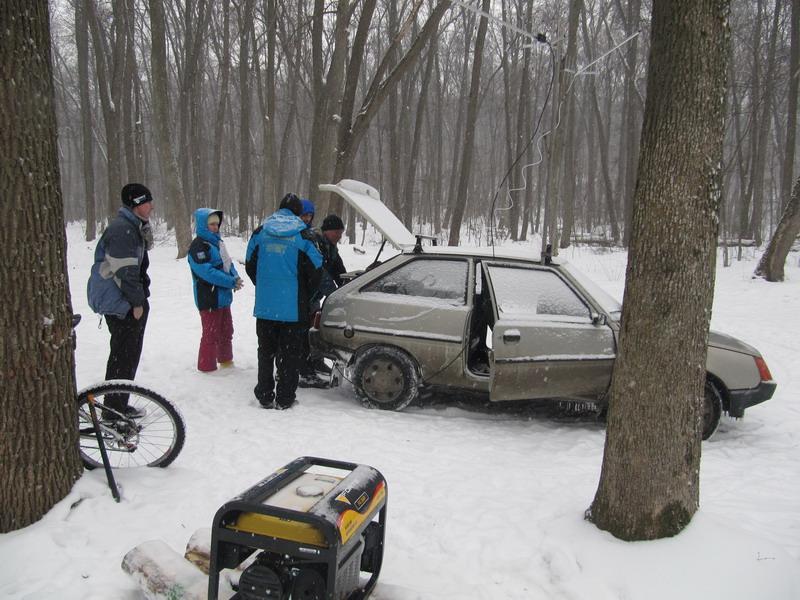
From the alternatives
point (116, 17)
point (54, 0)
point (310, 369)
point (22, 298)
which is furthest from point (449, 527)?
point (54, 0)

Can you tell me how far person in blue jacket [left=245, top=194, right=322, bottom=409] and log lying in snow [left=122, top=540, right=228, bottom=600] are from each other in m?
2.87

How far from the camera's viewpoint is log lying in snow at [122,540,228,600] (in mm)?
2670

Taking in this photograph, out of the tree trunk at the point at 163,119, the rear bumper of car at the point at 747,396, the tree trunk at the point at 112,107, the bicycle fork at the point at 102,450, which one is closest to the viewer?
the bicycle fork at the point at 102,450

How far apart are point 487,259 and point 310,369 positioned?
7.60ft

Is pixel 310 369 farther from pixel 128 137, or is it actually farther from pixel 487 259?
pixel 128 137

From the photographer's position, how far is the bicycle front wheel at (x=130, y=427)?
12.9ft

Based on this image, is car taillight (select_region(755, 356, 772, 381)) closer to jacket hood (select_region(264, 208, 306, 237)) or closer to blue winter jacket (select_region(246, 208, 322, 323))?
blue winter jacket (select_region(246, 208, 322, 323))

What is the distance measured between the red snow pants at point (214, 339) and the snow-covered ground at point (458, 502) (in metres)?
0.17

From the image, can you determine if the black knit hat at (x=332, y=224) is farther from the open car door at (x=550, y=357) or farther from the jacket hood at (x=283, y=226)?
the open car door at (x=550, y=357)

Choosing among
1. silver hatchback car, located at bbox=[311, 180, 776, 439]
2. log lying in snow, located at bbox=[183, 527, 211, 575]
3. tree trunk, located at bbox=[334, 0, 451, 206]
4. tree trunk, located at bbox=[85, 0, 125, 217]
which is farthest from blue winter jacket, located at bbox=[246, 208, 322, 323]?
tree trunk, located at bbox=[85, 0, 125, 217]

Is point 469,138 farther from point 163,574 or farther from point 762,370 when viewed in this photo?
point 163,574

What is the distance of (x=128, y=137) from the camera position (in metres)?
22.2

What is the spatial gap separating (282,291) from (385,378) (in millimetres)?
1336

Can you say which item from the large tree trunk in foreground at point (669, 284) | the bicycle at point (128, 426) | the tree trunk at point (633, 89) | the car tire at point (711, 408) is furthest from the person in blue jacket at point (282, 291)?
the tree trunk at point (633, 89)
